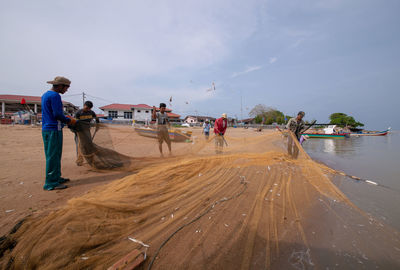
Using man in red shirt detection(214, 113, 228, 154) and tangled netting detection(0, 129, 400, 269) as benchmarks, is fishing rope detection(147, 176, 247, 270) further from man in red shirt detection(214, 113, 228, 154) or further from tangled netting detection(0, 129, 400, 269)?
man in red shirt detection(214, 113, 228, 154)

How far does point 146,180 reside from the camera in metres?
3.33

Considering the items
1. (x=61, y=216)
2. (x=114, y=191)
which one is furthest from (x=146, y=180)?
(x=61, y=216)

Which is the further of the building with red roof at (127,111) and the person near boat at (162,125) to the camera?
the building with red roof at (127,111)

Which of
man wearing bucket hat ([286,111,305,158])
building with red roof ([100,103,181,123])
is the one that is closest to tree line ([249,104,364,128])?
building with red roof ([100,103,181,123])

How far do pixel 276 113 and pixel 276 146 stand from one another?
71527mm

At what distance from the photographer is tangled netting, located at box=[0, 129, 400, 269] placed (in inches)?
61.6

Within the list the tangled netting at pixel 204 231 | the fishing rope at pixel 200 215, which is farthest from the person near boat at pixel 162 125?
the fishing rope at pixel 200 215

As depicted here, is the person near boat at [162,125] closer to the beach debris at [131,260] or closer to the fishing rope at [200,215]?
the fishing rope at [200,215]

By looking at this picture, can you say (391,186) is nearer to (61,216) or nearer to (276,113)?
(61,216)

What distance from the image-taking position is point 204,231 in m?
2.02

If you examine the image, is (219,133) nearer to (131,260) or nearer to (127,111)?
(131,260)

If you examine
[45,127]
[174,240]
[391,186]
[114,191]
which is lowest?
[391,186]

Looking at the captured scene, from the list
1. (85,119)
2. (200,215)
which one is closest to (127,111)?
(85,119)

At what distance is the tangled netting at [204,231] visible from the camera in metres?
1.56
